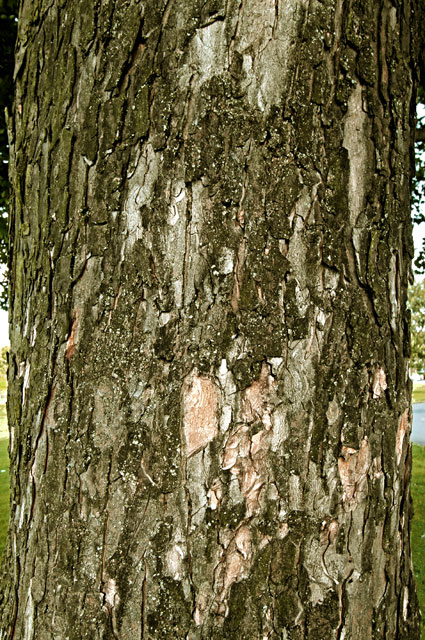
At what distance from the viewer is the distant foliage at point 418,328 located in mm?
30947

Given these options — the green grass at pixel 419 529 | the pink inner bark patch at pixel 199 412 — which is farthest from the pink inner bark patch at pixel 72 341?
the green grass at pixel 419 529

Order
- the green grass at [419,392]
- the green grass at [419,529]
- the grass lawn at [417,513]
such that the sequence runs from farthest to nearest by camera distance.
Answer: the green grass at [419,392] < the grass lawn at [417,513] < the green grass at [419,529]

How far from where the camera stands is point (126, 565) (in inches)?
53.9

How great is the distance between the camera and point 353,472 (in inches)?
56.5

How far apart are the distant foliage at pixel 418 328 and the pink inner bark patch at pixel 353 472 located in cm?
2974

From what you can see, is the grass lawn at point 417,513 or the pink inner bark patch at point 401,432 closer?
the pink inner bark patch at point 401,432

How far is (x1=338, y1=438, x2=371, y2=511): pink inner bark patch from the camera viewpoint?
4.67ft

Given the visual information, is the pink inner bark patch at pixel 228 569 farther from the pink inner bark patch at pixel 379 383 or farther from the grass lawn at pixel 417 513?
the grass lawn at pixel 417 513

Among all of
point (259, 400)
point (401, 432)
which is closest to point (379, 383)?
point (401, 432)

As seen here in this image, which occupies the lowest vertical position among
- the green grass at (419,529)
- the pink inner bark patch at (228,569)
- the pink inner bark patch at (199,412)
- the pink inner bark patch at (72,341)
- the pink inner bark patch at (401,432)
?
the green grass at (419,529)

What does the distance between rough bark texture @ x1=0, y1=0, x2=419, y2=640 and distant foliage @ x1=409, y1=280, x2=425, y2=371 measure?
97.5 ft

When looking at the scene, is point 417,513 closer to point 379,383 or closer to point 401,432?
point 401,432

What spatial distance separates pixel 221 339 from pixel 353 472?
1.58ft

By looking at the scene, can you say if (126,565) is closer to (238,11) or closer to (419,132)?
(238,11)
